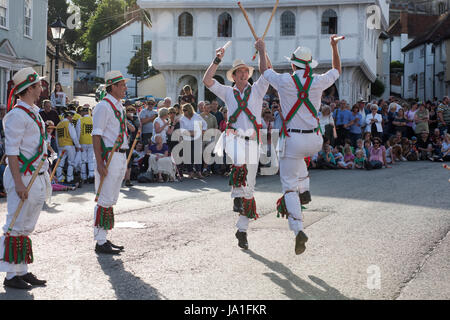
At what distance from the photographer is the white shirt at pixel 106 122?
22.7 ft

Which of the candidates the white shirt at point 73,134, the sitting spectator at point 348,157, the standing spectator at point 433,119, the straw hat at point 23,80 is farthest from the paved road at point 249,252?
the standing spectator at point 433,119

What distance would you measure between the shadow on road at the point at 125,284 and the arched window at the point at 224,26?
101 ft

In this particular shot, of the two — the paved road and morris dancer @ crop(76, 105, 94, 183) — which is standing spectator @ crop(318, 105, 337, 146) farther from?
morris dancer @ crop(76, 105, 94, 183)

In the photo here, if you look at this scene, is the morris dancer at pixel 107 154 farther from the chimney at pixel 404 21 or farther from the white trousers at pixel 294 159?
the chimney at pixel 404 21

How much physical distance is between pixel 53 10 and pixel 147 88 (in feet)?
110

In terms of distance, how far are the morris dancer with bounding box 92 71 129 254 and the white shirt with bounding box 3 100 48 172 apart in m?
1.22

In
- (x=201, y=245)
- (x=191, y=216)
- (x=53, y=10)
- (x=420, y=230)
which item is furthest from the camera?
(x=53, y=10)

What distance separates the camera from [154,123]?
1648cm

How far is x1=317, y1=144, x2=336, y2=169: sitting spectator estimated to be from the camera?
62.6 feet
